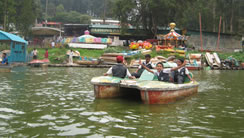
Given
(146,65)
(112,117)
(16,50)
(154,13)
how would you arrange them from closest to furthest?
(112,117) < (146,65) < (16,50) < (154,13)

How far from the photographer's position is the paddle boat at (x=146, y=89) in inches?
337

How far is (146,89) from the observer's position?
27.4 feet

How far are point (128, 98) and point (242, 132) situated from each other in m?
4.78

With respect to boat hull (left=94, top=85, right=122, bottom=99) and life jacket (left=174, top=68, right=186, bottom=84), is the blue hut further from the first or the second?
life jacket (left=174, top=68, right=186, bottom=84)

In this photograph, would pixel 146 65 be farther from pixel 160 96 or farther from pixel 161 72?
pixel 160 96

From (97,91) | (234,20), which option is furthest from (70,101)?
(234,20)

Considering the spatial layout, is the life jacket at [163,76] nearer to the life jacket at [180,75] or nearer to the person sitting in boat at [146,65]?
the life jacket at [180,75]

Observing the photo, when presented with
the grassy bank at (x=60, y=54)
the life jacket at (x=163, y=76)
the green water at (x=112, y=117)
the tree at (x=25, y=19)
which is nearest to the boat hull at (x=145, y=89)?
the green water at (x=112, y=117)

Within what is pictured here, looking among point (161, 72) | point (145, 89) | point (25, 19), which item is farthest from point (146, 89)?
point (25, 19)

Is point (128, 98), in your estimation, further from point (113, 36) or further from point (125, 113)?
point (113, 36)

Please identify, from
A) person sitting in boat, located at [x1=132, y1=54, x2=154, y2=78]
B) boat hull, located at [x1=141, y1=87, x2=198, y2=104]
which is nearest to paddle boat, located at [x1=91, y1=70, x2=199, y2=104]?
boat hull, located at [x1=141, y1=87, x2=198, y2=104]

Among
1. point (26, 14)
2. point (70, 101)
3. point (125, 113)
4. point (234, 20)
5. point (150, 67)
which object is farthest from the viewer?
point (234, 20)

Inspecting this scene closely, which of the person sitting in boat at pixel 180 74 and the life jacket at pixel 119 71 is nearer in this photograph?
the life jacket at pixel 119 71

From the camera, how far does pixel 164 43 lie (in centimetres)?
3825
